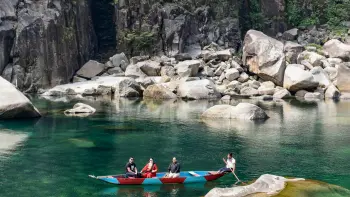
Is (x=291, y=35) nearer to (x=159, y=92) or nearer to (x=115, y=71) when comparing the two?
(x=159, y=92)

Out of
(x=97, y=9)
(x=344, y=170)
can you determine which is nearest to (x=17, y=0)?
(x=97, y=9)

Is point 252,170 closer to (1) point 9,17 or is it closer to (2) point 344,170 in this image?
(2) point 344,170

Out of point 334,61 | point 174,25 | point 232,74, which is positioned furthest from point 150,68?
point 334,61

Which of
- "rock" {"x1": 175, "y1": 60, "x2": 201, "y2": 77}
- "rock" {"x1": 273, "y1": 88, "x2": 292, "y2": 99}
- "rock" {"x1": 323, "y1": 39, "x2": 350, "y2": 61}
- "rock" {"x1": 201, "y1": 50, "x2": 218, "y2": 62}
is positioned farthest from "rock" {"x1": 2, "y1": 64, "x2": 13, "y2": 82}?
"rock" {"x1": 323, "y1": 39, "x2": 350, "y2": 61}

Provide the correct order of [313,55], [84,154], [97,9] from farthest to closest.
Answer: [97,9] → [313,55] → [84,154]

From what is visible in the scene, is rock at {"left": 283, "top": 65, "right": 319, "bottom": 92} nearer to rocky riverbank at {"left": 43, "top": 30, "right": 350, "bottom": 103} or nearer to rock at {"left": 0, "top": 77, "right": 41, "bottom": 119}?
rocky riverbank at {"left": 43, "top": 30, "right": 350, "bottom": 103}

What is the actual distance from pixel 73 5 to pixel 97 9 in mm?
13694

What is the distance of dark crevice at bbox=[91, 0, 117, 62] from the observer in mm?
89250

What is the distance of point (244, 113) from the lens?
44.7 metres

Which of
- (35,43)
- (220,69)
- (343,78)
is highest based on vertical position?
(35,43)

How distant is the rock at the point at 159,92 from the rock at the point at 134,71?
6.89 metres

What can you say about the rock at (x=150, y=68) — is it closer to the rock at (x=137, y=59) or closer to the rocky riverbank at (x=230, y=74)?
the rocky riverbank at (x=230, y=74)

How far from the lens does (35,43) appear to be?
68875 mm

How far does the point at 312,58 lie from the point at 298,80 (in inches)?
393
